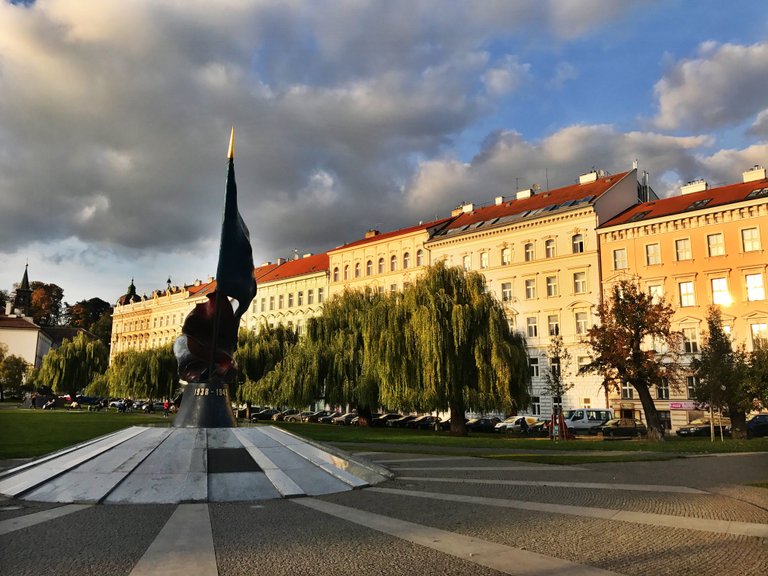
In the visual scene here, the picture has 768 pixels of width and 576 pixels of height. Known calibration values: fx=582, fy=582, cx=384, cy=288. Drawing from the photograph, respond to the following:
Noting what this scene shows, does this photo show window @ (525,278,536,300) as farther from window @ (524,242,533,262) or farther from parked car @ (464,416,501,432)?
parked car @ (464,416,501,432)

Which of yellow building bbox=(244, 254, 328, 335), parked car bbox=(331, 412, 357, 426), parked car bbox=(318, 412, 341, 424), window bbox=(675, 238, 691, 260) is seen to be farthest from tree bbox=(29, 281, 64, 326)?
window bbox=(675, 238, 691, 260)

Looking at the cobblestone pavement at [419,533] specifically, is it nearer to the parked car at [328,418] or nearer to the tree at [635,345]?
the tree at [635,345]

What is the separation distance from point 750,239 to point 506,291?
1676 centimetres

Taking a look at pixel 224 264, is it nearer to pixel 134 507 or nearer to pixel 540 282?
pixel 134 507

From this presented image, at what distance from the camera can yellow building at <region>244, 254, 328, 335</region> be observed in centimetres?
6188

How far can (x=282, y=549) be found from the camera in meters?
6.23

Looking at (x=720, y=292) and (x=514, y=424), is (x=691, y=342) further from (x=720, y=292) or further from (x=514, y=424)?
(x=514, y=424)

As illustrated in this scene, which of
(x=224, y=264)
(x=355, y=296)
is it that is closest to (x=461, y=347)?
(x=355, y=296)

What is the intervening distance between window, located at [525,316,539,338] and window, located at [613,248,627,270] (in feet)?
23.1

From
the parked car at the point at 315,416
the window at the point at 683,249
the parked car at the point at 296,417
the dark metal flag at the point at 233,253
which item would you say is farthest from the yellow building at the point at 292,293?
the dark metal flag at the point at 233,253

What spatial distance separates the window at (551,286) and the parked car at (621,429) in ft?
40.0

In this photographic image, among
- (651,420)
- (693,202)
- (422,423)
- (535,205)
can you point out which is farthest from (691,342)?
(422,423)

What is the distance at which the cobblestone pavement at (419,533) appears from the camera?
5645mm

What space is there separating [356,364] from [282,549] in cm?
2820
